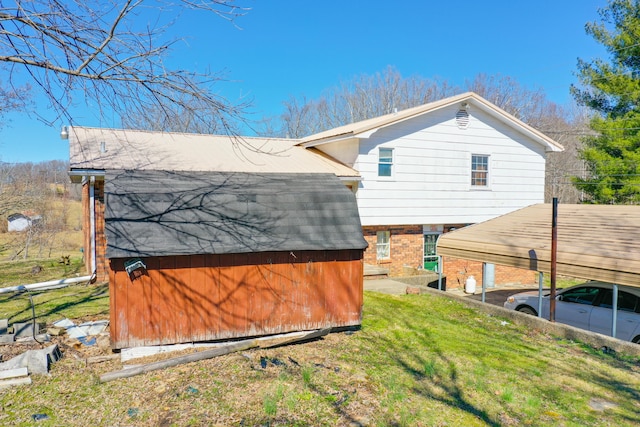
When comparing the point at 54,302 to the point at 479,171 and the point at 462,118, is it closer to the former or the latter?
the point at 462,118

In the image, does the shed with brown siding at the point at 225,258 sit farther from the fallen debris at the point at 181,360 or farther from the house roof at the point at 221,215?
the fallen debris at the point at 181,360

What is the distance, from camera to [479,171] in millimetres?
17812

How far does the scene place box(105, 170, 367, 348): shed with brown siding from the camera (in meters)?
7.37

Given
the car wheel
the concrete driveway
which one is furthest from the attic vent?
the car wheel

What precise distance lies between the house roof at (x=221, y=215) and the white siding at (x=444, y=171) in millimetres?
6299

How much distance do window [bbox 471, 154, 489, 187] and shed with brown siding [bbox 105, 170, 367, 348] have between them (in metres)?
10.2

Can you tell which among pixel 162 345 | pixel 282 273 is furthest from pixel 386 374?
pixel 162 345

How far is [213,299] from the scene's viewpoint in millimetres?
7773

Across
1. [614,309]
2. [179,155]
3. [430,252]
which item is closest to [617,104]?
[430,252]

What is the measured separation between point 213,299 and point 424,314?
5.80 metres

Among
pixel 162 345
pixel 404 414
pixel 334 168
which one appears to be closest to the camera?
pixel 404 414

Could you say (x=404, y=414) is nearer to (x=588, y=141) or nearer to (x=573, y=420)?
(x=573, y=420)

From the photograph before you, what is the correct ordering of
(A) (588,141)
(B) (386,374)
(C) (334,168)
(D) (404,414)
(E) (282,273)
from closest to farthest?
(D) (404,414) → (B) (386,374) → (E) (282,273) → (C) (334,168) → (A) (588,141)

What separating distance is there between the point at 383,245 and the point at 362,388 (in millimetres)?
10263
